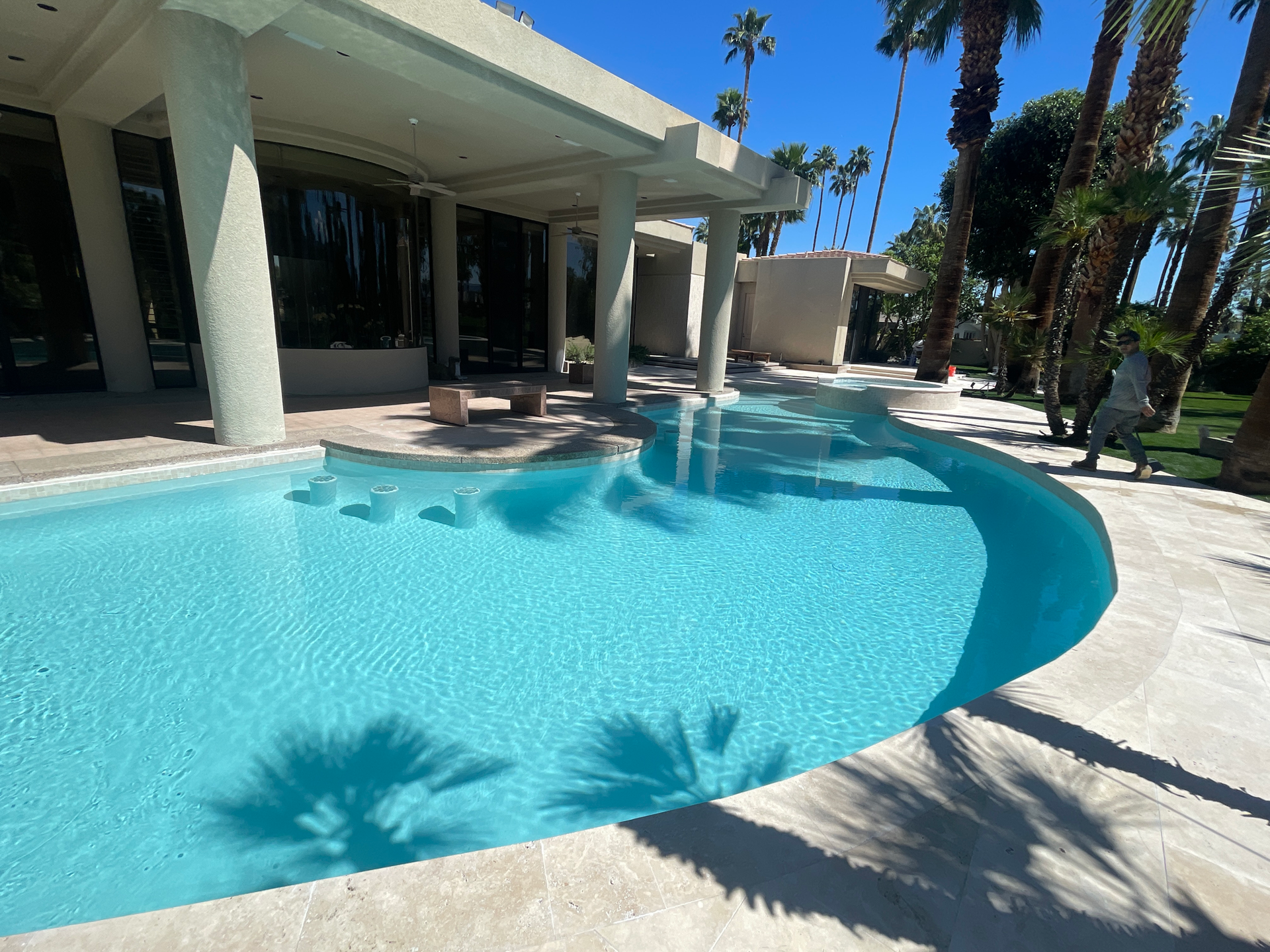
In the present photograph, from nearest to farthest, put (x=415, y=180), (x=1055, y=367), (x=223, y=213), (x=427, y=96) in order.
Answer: (x=223, y=213) < (x=427, y=96) < (x=1055, y=367) < (x=415, y=180)

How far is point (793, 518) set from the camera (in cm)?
735

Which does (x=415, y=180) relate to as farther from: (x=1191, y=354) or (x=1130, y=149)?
(x=1191, y=354)

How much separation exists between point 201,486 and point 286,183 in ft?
23.0

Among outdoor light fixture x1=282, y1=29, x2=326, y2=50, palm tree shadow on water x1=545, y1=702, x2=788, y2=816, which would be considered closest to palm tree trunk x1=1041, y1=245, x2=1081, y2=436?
palm tree shadow on water x1=545, y1=702, x2=788, y2=816

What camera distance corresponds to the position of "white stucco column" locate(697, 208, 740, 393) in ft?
48.0

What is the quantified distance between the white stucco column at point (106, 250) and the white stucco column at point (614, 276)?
325 inches

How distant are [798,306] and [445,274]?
55.3 feet

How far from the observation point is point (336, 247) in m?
11.6

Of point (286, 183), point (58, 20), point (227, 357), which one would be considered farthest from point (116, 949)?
point (286, 183)

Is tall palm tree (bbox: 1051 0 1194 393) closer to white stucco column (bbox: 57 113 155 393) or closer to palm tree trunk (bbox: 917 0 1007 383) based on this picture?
palm tree trunk (bbox: 917 0 1007 383)

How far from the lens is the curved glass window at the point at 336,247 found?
10.9 m

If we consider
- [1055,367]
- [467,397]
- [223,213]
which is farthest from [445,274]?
[1055,367]

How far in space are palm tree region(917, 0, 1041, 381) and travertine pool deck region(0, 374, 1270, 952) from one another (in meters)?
16.2

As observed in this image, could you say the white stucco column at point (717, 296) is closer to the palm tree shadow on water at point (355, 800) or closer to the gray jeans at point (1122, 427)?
the gray jeans at point (1122, 427)
